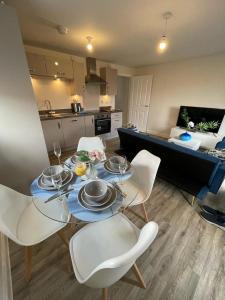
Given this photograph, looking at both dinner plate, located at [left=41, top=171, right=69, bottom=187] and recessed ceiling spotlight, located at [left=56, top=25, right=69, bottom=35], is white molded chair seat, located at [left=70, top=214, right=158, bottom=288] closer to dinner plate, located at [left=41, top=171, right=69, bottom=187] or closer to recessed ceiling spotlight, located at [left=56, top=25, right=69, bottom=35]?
dinner plate, located at [left=41, top=171, right=69, bottom=187]

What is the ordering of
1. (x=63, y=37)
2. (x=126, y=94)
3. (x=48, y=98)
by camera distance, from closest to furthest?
(x=63, y=37), (x=48, y=98), (x=126, y=94)

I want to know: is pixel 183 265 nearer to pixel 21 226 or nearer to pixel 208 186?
pixel 208 186

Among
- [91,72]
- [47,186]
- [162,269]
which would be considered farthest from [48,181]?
[91,72]

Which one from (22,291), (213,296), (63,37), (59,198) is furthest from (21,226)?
(63,37)

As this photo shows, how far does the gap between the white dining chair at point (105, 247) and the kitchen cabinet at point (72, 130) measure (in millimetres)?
2919

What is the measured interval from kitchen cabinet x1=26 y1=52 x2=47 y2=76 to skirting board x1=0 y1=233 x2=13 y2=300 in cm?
326

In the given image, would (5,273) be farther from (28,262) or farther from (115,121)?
(115,121)

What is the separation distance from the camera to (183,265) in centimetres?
129

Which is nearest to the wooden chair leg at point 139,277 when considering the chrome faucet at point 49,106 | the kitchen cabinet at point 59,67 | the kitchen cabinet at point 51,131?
the kitchen cabinet at point 51,131

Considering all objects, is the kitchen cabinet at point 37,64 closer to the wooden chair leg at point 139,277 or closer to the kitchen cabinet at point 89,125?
the kitchen cabinet at point 89,125

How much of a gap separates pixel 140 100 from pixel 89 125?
270 centimetres

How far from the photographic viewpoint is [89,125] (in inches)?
159

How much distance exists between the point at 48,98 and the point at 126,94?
370cm

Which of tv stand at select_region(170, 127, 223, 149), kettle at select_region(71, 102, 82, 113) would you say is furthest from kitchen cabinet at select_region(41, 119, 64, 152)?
tv stand at select_region(170, 127, 223, 149)
